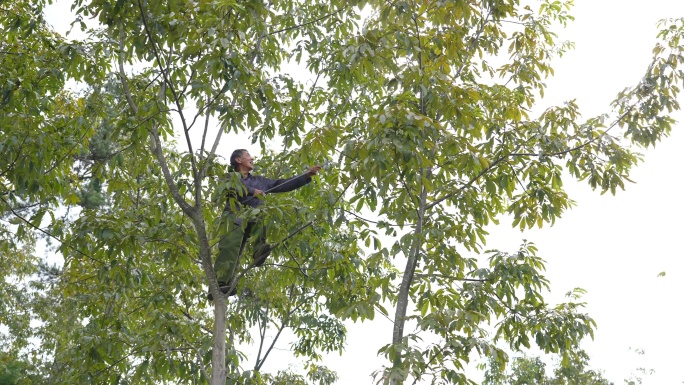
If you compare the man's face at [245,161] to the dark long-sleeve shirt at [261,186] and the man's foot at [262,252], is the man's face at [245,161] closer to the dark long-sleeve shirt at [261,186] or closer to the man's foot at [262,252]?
the dark long-sleeve shirt at [261,186]

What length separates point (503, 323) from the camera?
6176 millimetres

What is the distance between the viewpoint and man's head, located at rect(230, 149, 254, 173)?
6.49m

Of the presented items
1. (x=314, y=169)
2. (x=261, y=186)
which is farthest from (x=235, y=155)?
(x=314, y=169)

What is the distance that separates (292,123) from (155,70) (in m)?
1.30

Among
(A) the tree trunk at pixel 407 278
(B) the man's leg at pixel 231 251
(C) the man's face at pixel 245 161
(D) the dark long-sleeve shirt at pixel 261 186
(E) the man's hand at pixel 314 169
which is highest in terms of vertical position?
(C) the man's face at pixel 245 161

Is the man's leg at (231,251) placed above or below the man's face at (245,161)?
below

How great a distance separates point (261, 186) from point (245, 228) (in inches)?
19.7

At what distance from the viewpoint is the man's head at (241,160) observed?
21.3 ft

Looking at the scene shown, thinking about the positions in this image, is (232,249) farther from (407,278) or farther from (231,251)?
(407,278)

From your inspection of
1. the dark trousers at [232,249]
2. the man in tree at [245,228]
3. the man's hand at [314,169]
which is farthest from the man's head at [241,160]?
the man's hand at [314,169]

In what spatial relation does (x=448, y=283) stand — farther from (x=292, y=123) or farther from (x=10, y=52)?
→ (x=10, y=52)

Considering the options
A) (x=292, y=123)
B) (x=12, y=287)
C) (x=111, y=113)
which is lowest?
(x=292, y=123)

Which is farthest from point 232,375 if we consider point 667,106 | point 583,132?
point 667,106

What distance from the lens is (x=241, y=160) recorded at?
21.3ft
